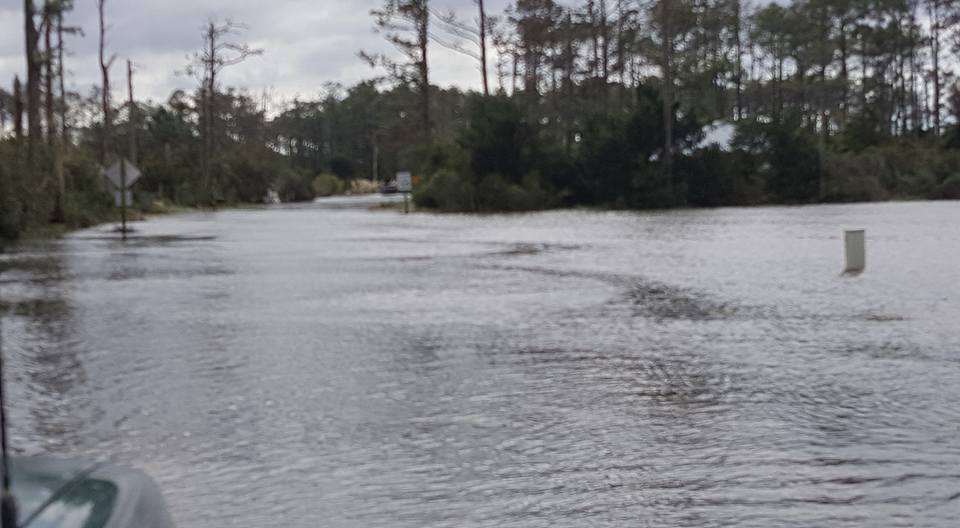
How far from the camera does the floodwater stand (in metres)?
5.11

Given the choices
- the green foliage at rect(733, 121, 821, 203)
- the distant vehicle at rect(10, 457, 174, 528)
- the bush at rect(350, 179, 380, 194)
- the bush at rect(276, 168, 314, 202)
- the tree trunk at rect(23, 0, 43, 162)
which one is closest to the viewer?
the distant vehicle at rect(10, 457, 174, 528)

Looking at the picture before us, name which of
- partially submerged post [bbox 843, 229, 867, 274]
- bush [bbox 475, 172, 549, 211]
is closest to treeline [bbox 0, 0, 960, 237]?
bush [bbox 475, 172, 549, 211]

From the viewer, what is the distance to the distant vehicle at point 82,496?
2.12 meters

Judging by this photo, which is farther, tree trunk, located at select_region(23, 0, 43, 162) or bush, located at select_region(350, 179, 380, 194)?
bush, located at select_region(350, 179, 380, 194)

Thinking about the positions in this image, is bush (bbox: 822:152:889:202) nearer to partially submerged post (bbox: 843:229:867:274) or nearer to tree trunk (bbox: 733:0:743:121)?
tree trunk (bbox: 733:0:743:121)

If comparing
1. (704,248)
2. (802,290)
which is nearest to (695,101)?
(704,248)

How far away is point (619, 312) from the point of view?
12023 millimetres

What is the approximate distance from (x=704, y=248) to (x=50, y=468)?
790 inches

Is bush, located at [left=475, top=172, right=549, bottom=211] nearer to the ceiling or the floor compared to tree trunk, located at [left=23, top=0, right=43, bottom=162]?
nearer to the floor

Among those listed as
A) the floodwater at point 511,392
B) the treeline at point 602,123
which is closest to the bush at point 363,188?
the treeline at point 602,123

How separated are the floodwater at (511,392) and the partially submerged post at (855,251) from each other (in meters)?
0.43

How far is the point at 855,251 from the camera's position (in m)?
16.1

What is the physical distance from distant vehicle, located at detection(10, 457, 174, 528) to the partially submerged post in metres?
14.7

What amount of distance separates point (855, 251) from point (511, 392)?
9877 mm
